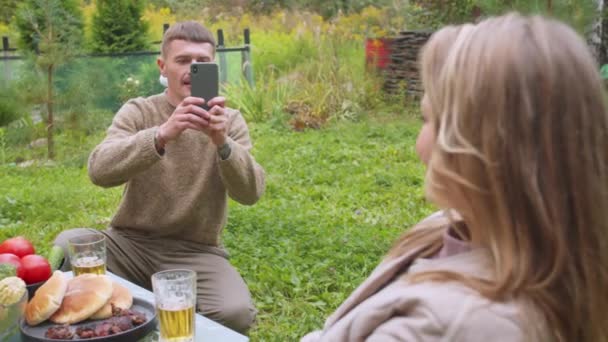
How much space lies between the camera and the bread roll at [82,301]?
170 cm

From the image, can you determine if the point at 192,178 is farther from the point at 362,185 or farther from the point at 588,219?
the point at 362,185

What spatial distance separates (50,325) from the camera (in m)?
1.70

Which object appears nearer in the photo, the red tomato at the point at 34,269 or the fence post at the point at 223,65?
the red tomato at the point at 34,269

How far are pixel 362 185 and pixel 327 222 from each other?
111 cm

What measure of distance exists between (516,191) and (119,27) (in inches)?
427

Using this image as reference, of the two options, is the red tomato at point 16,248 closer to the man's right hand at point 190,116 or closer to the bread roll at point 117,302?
the bread roll at point 117,302

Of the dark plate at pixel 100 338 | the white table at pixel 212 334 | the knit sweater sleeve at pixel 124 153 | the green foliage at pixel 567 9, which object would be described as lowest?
the white table at pixel 212 334

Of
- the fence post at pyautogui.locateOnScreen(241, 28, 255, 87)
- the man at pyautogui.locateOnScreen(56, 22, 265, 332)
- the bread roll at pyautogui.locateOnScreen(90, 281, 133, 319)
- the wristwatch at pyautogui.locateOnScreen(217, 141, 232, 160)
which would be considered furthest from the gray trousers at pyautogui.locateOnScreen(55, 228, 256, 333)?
the fence post at pyautogui.locateOnScreen(241, 28, 255, 87)

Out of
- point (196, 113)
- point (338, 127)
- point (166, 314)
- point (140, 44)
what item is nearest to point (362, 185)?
point (338, 127)

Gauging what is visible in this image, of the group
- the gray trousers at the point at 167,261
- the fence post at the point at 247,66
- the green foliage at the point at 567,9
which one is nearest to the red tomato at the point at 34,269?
the gray trousers at the point at 167,261

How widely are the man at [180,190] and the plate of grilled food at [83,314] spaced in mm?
979

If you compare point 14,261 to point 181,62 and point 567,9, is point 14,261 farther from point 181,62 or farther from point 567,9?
point 567,9

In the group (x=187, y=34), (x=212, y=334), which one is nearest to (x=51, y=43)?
(x=187, y=34)

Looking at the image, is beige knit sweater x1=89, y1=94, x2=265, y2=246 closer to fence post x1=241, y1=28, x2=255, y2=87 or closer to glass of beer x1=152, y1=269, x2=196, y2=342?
glass of beer x1=152, y1=269, x2=196, y2=342
